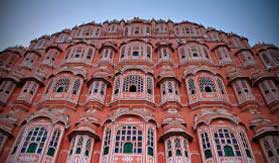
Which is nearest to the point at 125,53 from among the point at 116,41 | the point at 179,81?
the point at 116,41

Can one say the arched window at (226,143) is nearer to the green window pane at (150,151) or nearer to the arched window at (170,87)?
the green window pane at (150,151)

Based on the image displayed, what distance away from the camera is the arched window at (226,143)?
14180mm

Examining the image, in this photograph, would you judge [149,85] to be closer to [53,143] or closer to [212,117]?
[212,117]

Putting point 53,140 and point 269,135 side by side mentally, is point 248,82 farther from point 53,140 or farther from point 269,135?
point 53,140

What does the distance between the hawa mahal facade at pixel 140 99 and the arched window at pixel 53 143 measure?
0.20 feet

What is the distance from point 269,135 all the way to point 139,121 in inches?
287

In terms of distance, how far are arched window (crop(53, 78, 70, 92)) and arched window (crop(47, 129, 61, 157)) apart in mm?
4120

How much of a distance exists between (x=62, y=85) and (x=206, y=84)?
10341 millimetres

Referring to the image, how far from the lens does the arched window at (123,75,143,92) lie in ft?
61.2

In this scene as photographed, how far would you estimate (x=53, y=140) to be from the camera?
595 inches

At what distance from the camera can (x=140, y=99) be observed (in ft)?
57.8

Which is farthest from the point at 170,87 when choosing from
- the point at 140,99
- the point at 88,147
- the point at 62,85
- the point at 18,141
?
the point at 18,141

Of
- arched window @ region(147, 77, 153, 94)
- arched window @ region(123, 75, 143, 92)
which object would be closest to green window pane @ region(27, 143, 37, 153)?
arched window @ region(123, 75, 143, 92)

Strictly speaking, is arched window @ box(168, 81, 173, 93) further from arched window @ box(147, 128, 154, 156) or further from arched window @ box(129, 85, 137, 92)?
arched window @ box(147, 128, 154, 156)
